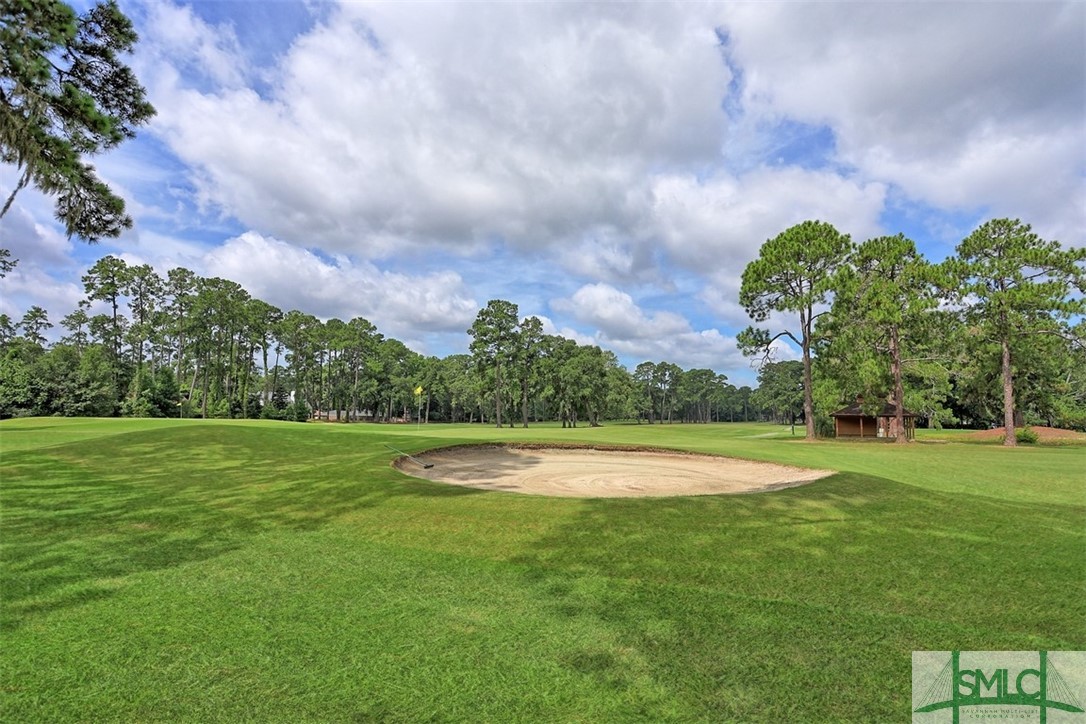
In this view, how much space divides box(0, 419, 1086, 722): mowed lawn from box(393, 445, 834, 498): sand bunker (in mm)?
3140

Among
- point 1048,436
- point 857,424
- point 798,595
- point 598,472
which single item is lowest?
point 598,472

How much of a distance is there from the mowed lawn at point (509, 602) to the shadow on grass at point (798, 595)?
0.02m

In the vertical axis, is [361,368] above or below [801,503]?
above

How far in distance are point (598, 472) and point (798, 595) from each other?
1040cm

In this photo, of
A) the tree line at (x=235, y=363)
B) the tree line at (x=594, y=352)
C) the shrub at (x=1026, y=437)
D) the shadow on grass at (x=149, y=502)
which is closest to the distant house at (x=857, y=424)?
the tree line at (x=594, y=352)

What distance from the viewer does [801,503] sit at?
7.96 metres

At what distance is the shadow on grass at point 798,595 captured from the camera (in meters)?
3.06

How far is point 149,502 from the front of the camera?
789 centimetres

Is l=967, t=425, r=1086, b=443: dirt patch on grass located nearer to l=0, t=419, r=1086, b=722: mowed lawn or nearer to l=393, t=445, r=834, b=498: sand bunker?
l=393, t=445, r=834, b=498: sand bunker

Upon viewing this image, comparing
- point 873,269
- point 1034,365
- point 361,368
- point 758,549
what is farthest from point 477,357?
point 758,549

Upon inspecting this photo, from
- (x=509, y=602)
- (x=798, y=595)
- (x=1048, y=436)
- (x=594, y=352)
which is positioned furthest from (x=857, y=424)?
(x=509, y=602)

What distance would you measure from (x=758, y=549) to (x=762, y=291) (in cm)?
2916

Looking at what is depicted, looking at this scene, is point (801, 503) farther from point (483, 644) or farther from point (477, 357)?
point (477, 357)

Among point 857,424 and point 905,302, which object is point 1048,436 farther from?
point 905,302
